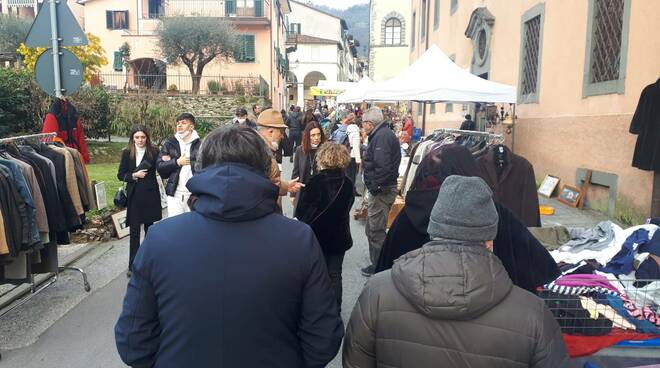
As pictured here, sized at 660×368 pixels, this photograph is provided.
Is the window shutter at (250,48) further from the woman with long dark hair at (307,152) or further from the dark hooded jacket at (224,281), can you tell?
the dark hooded jacket at (224,281)

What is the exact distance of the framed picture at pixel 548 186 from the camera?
10.6 meters

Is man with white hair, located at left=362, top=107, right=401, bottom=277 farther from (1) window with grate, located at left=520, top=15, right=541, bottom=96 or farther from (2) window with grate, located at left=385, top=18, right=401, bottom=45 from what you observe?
(2) window with grate, located at left=385, top=18, right=401, bottom=45

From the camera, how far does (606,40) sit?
29.6ft

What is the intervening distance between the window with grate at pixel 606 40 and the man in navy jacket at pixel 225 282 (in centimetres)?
810

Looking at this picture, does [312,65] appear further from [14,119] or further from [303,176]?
[303,176]

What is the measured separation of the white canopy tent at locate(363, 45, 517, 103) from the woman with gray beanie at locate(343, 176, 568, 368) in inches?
280

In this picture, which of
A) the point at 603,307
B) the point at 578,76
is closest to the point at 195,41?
the point at 578,76

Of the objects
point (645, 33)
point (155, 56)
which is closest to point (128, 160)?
point (645, 33)

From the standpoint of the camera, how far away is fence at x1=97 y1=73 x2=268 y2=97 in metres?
28.9

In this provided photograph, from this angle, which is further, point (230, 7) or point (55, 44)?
point (230, 7)

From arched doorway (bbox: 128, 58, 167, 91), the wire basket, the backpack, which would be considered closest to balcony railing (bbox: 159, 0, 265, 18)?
arched doorway (bbox: 128, 58, 167, 91)

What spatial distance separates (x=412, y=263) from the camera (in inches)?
71.7

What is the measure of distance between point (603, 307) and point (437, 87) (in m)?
6.04

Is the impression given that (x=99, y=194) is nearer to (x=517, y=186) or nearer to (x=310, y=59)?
(x=517, y=186)
